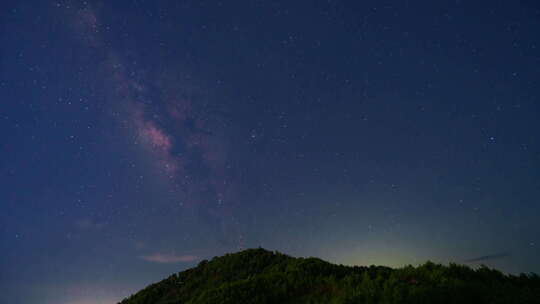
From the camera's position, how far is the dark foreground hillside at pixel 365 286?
398 inches

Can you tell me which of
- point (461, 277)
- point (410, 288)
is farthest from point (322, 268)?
point (410, 288)

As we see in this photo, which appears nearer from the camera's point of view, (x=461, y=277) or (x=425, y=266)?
(x=461, y=277)

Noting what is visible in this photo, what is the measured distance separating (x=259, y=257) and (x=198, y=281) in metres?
6.14

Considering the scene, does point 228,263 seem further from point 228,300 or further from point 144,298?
point 228,300

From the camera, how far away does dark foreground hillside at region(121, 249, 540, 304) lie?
10.1m

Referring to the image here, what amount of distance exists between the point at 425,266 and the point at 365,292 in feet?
15.1

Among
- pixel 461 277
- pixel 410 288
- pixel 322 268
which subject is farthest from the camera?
pixel 322 268

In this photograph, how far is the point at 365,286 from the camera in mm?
12945

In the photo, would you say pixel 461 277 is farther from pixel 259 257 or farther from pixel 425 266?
pixel 259 257

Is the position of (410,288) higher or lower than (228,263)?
lower

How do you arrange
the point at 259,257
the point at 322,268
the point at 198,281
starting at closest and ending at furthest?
the point at 322,268
the point at 198,281
the point at 259,257

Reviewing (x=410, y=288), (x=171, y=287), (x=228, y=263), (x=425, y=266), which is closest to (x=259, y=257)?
(x=228, y=263)

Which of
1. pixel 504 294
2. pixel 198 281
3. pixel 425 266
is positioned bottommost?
pixel 504 294

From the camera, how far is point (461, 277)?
1321 centimetres
